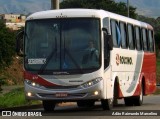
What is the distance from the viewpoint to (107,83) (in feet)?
71.1

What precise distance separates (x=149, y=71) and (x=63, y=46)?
28.7 feet

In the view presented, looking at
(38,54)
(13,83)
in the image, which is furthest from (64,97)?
(13,83)

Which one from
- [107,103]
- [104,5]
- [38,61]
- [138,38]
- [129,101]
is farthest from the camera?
[104,5]

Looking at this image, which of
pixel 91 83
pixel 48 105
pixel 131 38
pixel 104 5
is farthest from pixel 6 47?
pixel 104 5

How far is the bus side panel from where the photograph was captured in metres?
28.3

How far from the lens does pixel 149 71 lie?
29.3 m

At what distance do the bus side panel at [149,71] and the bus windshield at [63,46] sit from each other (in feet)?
21.9

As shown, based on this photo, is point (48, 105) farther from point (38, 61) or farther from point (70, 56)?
point (70, 56)

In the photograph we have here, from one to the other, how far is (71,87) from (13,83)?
46463 millimetres

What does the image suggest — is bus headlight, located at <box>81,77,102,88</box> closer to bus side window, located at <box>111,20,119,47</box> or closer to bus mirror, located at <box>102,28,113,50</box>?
bus mirror, located at <box>102,28,113,50</box>

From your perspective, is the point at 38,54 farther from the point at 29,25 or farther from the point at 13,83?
the point at 13,83

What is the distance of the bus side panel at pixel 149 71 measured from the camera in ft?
92.7

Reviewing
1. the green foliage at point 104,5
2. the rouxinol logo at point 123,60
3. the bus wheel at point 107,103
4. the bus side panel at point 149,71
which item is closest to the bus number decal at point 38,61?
the bus wheel at point 107,103

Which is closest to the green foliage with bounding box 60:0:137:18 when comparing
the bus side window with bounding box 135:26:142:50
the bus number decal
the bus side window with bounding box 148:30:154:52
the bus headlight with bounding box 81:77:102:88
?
the bus side window with bounding box 148:30:154:52
